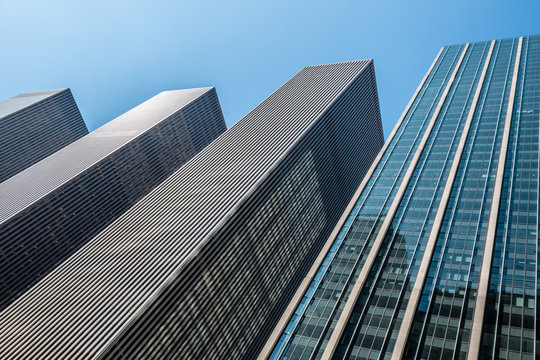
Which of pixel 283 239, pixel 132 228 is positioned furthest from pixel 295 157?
pixel 132 228

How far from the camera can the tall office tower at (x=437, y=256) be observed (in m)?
55.8

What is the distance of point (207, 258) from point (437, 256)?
193ft

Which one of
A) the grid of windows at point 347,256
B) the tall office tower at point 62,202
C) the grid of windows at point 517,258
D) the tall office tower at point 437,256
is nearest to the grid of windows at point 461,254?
the tall office tower at point 437,256

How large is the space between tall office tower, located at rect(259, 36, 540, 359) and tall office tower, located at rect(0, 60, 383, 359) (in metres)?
38.8

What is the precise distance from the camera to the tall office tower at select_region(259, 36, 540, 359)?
5584cm

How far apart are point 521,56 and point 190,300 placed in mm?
161769

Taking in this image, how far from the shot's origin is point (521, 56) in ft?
519

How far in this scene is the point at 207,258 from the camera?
4075 inches

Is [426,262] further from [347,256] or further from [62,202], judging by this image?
[62,202]

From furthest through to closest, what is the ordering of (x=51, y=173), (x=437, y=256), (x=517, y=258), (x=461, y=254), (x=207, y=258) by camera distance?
(x=51, y=173)
(x=207, y=258)
(x=437, y=256)
(x=461, y=254)
(x=517, y=258)

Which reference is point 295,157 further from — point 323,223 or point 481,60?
point 481,60

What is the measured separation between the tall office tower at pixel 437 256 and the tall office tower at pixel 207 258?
3878cm

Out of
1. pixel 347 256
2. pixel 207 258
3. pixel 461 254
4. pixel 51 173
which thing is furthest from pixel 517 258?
pixel 51 173

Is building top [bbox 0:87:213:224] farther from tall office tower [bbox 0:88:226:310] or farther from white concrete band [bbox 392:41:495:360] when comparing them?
white concrete band [bbox 392:41:495:360]
